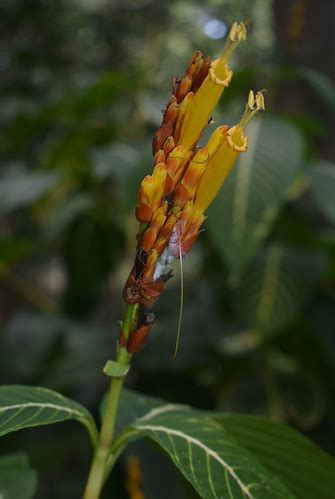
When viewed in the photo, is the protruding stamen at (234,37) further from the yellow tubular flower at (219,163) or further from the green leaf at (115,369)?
the green leaf at (115,369)

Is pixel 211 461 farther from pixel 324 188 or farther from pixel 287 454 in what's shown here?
pixel 324 188

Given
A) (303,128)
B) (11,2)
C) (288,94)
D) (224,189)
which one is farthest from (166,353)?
(11,2)

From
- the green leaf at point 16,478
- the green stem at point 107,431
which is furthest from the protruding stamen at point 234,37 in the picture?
the green leaf at point 16,478

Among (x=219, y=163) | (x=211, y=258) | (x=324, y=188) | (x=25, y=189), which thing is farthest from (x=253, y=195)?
(x=219, y=163)

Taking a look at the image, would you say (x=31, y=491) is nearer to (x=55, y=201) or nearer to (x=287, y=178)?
(x=287, y=178)

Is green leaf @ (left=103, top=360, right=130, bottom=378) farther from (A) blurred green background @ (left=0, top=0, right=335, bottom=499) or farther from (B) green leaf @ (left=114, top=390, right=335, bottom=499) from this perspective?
(A) blurred green background @ (left=0, top=0, right=335, bottom=499)

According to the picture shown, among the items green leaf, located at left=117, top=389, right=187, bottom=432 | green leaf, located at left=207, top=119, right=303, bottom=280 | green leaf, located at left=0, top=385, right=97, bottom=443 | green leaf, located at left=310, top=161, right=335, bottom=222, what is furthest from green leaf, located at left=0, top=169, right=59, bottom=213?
green leaf, located at left=0, top=385, right=97, bottom=443

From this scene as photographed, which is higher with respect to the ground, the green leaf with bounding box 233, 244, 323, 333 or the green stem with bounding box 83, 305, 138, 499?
the green leaf with bounding box 233, 244, 323, 333
